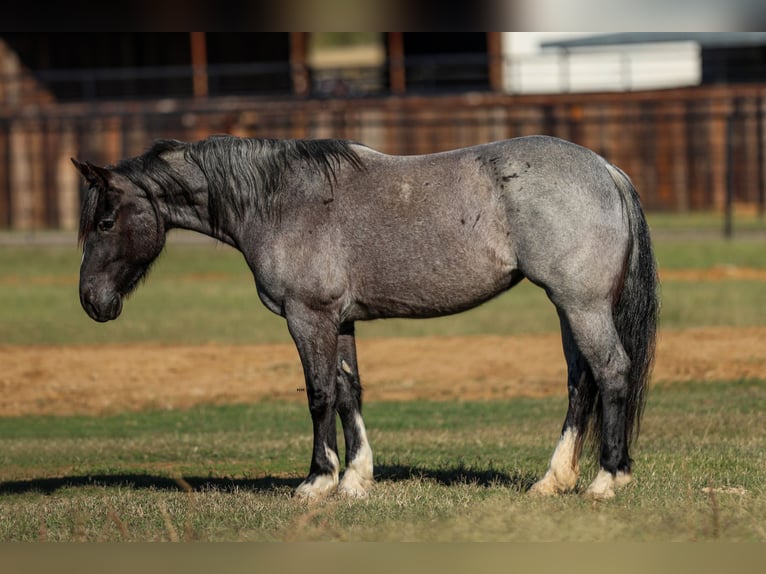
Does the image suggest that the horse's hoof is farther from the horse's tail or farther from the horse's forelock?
the horse's forelock

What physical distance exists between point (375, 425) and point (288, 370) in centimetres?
367

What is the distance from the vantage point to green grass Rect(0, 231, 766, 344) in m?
18.6

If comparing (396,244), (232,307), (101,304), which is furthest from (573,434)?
(232,307)

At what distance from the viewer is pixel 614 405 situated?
21.1 feet

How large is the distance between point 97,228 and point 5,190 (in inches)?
1257

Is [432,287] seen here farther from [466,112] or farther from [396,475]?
[466,112]

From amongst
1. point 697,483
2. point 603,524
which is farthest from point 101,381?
point 603,524

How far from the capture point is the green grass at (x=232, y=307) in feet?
61.1

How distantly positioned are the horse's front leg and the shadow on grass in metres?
0.64

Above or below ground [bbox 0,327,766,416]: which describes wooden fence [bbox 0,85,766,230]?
above

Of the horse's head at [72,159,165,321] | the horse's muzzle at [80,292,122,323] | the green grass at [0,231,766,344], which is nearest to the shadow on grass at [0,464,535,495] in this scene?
A: the horse's muzzle at [80,292,122,323]

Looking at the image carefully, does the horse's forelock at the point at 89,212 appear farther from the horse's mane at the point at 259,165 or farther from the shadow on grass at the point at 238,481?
the shadow on grass at the point at 238,481
